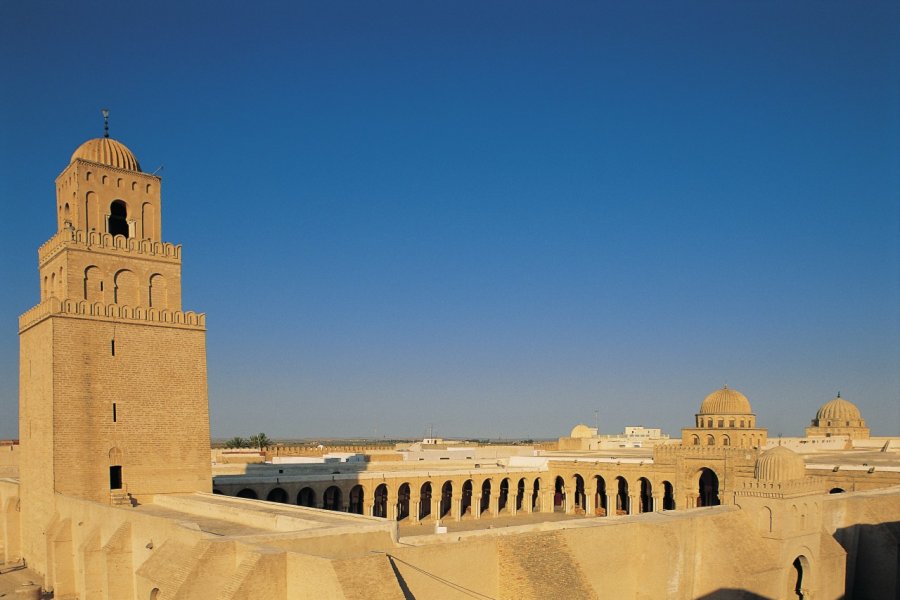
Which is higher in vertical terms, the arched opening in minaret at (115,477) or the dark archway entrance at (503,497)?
the arched opening in minaret at (115,477)

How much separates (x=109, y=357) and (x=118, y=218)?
5.03 meters

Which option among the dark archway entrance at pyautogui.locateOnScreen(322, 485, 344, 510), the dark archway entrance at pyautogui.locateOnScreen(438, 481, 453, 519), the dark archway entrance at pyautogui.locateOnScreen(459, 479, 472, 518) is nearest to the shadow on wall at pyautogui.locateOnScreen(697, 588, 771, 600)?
the dark archway entrance at pyautogui.locateOnScreen(322, 485, 344, 510)

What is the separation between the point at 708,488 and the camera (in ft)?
138

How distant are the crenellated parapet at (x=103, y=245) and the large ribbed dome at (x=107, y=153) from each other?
2.58 meters

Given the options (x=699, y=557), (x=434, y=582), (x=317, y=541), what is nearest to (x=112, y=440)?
(x=317, y=541)

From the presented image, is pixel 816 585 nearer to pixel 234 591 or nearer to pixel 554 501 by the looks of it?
pixel 234 591

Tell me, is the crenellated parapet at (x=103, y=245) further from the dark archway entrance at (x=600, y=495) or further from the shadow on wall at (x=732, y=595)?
the dark archway entrance at (x=600, y=495)

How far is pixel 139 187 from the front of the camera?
83.8ft

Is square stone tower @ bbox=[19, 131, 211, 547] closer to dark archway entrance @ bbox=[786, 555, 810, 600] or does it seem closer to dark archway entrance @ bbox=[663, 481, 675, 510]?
dark archway entrance @ bbox=[786, 555, 810, 600]

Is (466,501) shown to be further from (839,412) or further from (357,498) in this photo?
(839,412)

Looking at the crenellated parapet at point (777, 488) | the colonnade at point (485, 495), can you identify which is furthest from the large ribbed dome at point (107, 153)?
the crenellated parapet at point (777, 488)

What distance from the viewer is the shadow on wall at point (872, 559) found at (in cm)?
2555

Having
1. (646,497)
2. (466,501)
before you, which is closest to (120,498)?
(466,501)

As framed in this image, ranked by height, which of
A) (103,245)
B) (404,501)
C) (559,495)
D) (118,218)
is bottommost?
(559,495)
